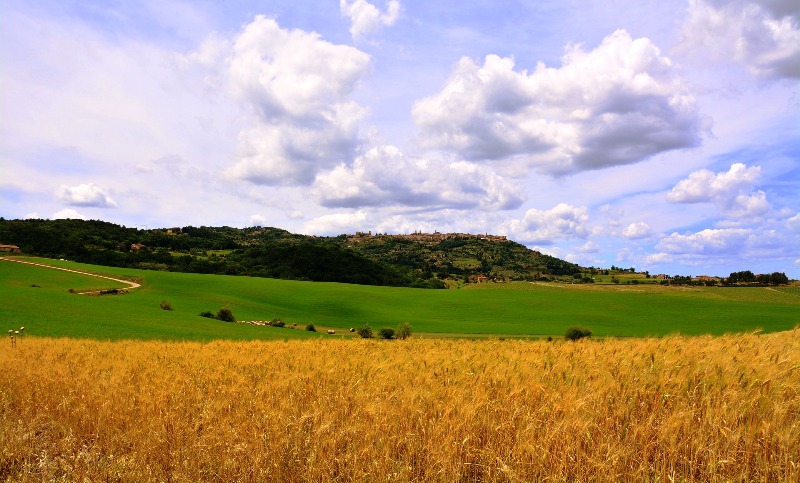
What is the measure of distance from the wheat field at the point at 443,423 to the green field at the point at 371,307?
103ft

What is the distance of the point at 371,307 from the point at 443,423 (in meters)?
77.6

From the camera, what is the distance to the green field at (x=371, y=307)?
1737 inches

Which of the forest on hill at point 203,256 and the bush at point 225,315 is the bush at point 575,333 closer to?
the bush at point 225,315

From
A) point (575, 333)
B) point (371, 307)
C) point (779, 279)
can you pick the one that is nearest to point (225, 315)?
point (371, 307)

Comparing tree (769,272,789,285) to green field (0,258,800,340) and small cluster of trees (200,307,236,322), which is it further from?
small cluster of trees (200,307,236,322)

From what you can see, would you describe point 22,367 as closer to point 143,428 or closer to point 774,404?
point 143,428

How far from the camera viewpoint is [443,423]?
504cm

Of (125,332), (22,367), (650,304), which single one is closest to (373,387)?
(22,367)

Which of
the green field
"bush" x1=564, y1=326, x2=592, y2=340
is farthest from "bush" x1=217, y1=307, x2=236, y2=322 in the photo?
"bush" x1=564, y1=326, x2=592, y2=340

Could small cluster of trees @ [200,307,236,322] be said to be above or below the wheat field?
below

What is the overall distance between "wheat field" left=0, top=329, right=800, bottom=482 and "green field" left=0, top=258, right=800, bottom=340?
3149 cm

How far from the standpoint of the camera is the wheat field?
4414mm

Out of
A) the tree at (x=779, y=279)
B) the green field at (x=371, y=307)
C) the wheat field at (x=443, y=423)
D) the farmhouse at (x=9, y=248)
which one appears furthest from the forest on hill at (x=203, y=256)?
the wheat field at (x=443, y=423)

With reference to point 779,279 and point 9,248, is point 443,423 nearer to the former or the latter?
point 779,279
